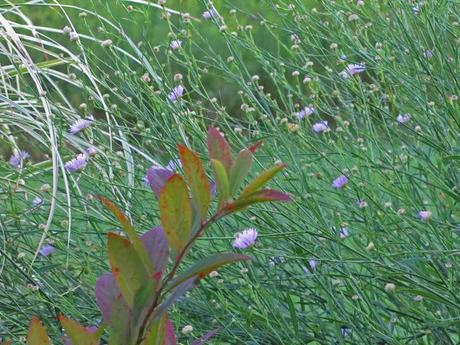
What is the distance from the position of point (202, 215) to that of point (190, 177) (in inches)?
1.4

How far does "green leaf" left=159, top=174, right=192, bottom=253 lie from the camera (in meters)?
0.93

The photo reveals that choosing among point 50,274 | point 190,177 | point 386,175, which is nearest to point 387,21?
point 386,175

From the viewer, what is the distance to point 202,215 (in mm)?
947

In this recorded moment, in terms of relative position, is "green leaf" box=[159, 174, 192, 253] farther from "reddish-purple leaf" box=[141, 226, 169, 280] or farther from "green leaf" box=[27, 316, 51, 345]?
"green leaf" box=[27, 316, 51, 345]

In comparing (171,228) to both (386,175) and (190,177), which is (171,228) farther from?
(386,175)

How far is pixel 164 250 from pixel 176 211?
0.05 metres

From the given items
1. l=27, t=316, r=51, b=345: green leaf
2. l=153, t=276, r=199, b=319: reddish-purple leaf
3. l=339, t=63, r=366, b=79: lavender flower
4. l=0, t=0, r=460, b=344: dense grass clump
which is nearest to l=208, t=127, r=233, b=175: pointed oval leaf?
l=153, t=276, r=199, b=319: reddish-purple leaf

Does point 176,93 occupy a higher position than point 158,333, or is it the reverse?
point 158,333

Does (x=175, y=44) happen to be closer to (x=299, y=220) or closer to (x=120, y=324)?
(x=299, y=220)

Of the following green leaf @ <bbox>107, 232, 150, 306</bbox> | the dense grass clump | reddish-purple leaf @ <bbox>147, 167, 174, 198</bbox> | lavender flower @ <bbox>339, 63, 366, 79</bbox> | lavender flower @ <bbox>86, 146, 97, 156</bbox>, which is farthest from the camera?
lavender flower @ <bbox>339, 63, 366, 79</bbox>

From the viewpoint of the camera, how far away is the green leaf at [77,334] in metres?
0.97

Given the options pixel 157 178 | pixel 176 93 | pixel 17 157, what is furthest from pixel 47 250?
pixel 157 178

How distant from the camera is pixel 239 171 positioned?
963 mm

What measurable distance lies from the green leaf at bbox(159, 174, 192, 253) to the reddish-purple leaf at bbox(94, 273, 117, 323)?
8cm
